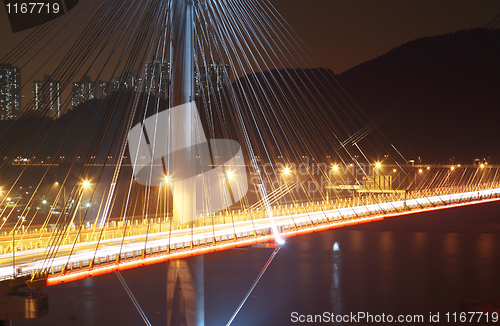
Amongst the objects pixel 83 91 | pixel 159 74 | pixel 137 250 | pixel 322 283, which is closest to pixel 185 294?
pixel 137 250

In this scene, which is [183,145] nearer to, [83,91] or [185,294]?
[185,294]

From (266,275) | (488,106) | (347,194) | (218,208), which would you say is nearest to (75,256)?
(266,275)

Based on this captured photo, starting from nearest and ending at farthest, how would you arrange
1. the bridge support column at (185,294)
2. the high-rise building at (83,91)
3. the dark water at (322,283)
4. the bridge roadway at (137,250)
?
1. the bridge roadway at (137,250)
2. the high-rise building at (83,91)
3. the bridge support column at (185,294)
4. the dark water at (322,283)

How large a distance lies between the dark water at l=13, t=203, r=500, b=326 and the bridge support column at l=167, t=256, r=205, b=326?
368 cm

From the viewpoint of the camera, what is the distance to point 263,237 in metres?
11.5

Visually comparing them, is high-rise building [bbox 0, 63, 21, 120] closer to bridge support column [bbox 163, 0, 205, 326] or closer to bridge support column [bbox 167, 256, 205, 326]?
bridge support column [bbox 163, 0, 205, 326]

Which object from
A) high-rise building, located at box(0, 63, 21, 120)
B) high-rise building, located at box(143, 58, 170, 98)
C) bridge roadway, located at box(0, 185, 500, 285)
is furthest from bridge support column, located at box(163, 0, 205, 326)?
high-rise building, located at box(0, 63, 21, 120)

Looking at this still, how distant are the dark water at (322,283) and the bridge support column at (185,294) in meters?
3.68

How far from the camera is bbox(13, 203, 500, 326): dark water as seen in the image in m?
14.9

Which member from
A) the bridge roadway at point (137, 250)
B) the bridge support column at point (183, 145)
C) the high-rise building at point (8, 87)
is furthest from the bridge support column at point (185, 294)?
the high-rise building at point (8, 87)

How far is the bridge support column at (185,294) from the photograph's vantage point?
1041 cm

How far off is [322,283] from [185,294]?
9101 mm

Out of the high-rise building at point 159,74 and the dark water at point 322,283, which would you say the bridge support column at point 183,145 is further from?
the dark water at point 322,283

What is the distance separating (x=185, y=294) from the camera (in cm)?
1064
